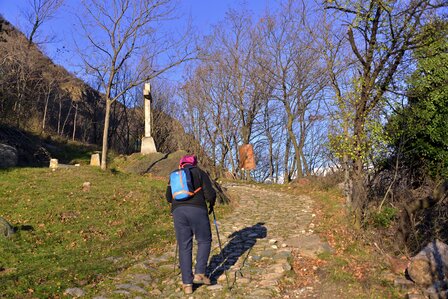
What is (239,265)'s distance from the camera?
7.87 m

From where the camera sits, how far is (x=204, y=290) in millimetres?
6617

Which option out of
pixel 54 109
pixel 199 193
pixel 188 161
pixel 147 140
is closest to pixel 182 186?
pixel 199 193

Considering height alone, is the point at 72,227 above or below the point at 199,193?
below

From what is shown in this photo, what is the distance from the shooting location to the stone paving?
654 cm

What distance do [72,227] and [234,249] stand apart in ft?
13.0

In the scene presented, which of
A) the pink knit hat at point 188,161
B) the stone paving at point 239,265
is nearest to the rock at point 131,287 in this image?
the stone paving at point 239,265

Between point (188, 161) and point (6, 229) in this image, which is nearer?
point (188, 161)

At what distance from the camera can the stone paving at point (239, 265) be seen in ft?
21.5

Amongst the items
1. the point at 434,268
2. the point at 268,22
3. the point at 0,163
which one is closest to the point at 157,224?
the point at 434,268

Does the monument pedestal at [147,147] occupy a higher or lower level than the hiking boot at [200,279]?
higher

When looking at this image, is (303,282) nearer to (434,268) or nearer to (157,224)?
(434,268)

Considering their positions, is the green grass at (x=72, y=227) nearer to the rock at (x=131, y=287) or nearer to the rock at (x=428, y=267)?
the rock at (x=131, y=287)

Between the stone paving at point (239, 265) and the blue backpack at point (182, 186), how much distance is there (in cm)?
152

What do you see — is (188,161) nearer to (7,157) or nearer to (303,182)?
(7,157)
